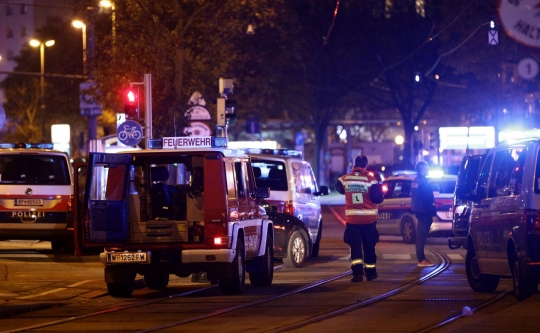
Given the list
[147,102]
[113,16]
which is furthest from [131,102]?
[113,16]

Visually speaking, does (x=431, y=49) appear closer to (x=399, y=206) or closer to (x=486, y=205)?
(x=399, y=206)

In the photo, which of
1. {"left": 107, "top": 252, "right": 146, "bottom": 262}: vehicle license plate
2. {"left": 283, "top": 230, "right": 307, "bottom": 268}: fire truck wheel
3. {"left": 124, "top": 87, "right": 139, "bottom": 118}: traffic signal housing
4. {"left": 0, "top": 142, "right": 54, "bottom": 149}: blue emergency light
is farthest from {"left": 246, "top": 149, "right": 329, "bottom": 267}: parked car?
{"left": 107, "top": 252, "right": 146, "bottom": 262}: vehicle license plate

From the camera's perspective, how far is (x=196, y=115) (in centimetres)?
2558

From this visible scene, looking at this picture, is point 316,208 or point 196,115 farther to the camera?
point 196,115

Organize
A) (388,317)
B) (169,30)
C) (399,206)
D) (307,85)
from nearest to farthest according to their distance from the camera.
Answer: (388,317) < (399,206) < (169,30) < (307,85)

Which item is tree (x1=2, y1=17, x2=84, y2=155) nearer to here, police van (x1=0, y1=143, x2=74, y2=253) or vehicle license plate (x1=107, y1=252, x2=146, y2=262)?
police van (x1=0, y1=143, x2=74, y2=253)

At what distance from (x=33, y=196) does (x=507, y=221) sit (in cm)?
1076

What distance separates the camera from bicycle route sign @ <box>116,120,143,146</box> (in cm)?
2080

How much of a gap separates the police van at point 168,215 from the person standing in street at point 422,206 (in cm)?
508

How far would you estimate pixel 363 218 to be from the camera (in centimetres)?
1549

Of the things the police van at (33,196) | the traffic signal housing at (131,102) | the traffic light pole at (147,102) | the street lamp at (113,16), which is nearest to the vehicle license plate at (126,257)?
the police van at (33,196)

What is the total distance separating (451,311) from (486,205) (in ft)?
6.23

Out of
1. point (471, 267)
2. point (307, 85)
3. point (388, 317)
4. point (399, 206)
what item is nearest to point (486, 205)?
point (471, 267)

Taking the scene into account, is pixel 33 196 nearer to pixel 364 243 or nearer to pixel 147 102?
pixel 147 102
